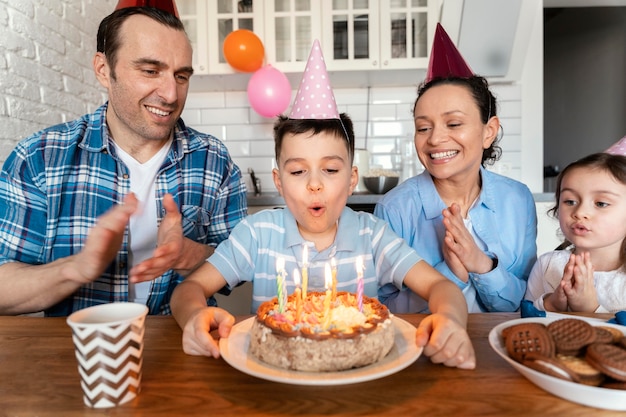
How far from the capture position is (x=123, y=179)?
1.64 metres

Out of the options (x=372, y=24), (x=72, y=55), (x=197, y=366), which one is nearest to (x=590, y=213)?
(x=197, y=366)

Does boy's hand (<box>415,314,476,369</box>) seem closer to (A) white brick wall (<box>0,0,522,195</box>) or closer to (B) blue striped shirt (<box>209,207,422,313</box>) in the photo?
(B) blue striped shirt (<box>209,207,422,313</box>)

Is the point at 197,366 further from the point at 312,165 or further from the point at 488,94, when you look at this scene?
the point at 488,94

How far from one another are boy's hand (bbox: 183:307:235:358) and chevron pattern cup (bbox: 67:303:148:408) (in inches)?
5.8

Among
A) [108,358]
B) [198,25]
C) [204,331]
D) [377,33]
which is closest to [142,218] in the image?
[204,331]

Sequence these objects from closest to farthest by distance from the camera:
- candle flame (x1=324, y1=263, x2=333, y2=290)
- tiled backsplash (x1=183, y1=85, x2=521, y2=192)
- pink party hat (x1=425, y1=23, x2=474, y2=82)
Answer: candle flame (x1=324, y1=263, x2=333, y2=290)
pink party hat (x1=425, y1=23, x2=474, y2=82)
tiled backsplash (x1=183, y1=85, x2=521, y2=192)

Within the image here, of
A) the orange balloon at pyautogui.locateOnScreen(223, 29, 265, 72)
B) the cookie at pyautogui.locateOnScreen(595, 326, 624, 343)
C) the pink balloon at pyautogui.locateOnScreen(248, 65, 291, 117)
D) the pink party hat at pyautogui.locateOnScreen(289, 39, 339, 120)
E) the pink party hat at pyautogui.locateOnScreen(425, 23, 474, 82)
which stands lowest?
the cookie at pyautogui.locateOnScreen(595, 326, 624, 343)

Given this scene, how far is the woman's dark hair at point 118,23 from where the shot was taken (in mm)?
1627

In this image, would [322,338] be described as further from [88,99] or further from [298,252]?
[88,99]

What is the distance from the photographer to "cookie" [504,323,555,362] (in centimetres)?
77

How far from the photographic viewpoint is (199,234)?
1755mm

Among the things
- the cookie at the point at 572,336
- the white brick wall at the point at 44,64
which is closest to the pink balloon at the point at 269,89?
the white brick wall at the point at 44,64

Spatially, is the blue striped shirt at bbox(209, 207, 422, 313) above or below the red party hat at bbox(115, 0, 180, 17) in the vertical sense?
below

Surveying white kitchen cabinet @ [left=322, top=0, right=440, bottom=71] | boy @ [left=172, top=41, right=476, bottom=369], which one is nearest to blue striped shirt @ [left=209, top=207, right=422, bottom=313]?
boy @ [left=172, top=41, right=476, bottom=369]
